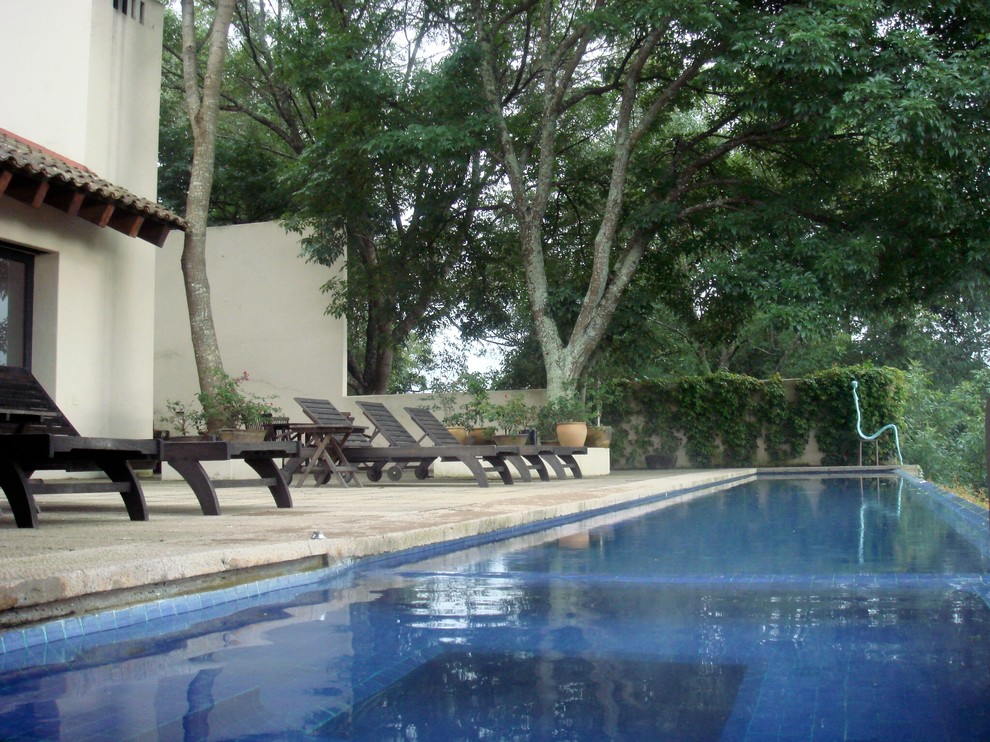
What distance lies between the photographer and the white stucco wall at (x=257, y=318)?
15523 millimetres

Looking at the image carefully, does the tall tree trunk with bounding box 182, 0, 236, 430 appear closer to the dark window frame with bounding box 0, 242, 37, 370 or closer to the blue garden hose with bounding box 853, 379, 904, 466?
the dark window frame with bounding box 0, 242, 37, 370

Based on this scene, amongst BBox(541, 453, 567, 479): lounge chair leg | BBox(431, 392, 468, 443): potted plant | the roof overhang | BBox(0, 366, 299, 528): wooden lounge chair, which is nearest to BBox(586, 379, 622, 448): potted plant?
BBox(431, 392, 468, 443): potted plant

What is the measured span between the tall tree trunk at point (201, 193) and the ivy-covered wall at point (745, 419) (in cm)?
815

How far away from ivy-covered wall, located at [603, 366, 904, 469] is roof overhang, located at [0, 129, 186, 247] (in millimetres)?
9972

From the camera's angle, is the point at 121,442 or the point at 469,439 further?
Result: the point at 469,439

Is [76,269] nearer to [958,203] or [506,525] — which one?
[506,525]

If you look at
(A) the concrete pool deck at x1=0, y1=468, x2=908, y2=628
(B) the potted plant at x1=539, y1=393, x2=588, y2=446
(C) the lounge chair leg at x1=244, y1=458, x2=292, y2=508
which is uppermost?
(B) the potted plant at x1=539, y1=393, x2=588, y2=446

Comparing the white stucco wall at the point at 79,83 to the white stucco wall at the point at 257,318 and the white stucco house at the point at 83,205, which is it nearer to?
the white stucco house at the point at 83,205

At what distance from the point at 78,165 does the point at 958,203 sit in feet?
36.0

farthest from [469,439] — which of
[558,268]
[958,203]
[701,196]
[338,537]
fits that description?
[338,537]

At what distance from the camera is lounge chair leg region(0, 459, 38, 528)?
4723 mm

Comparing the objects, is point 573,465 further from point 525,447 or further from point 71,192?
point 71,192

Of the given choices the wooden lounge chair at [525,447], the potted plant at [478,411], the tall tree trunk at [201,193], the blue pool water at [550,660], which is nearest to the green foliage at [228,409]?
the tall tree trunk at [201,193]

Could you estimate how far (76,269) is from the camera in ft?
32.4
